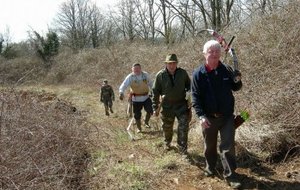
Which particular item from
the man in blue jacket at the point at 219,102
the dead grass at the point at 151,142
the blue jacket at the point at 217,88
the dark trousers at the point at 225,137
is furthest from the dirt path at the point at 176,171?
the blue jacket at the point at 217,88

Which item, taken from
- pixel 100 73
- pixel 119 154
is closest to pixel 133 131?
pixel 119 154

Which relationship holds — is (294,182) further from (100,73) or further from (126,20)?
(126,20)

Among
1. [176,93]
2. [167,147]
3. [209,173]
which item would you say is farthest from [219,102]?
[167,147]

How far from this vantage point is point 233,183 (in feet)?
18.2

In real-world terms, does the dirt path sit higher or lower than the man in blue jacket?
lower

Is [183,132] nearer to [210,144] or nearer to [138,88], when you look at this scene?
[210,144]

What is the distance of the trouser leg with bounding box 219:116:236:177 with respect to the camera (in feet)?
18.2

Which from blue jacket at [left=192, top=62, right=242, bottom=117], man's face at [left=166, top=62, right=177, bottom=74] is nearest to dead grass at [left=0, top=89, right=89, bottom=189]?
man's face at [left=166, top=62, right=177, bottom=74]

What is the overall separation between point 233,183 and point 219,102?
3.61ft

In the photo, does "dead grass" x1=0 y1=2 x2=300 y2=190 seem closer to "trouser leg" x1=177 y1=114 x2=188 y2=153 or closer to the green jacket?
"trouser leg" x1=177 y1=114 x2=188 y2=153

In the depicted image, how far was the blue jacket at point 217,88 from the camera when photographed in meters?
5.52

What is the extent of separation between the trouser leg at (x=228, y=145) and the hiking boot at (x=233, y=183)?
0.24ft

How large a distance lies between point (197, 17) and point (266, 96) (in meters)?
22.1

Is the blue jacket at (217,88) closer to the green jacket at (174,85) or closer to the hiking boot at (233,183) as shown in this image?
the hiking boot at (233,183)
